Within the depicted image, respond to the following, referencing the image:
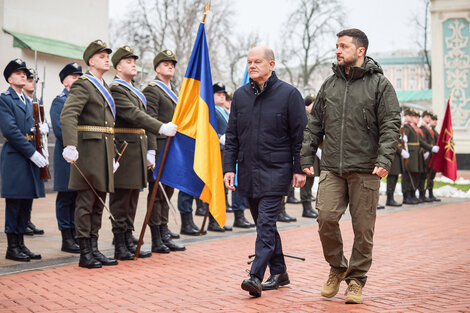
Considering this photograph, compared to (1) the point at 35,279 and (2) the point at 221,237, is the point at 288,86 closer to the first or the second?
(1) the point at 35,279

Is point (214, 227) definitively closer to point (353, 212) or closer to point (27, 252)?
point (27, 252)

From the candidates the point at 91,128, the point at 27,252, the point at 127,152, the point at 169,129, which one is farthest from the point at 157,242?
the point at 91,128

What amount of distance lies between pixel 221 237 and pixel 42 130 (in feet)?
9.63

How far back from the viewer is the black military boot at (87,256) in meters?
7.16

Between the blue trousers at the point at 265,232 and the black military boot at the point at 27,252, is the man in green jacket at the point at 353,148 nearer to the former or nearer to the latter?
the blue trousers at the point at 265,232

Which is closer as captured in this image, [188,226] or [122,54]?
[122,54]

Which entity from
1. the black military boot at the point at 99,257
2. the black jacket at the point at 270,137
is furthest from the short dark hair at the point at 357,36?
the black military boot at the point at 99,257

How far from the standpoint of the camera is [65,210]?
336 inches

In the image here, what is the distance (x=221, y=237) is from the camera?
9.72m

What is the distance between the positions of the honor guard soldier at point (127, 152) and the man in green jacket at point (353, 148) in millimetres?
2655

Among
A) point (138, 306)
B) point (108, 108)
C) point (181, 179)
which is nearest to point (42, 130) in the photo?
point (108, 108)

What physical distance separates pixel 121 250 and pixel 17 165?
148 centimetres

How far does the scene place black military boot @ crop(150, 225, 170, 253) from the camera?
8250mm

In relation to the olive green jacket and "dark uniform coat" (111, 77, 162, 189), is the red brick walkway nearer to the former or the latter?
"dark uniform coat" (111, 77, 162, 189)
